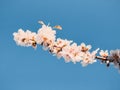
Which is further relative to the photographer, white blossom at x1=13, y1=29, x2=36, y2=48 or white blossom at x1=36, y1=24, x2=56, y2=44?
white blossom at x1=13, y1=29, x2=36, y2=48

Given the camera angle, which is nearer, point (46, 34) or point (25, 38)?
point (46, 34)

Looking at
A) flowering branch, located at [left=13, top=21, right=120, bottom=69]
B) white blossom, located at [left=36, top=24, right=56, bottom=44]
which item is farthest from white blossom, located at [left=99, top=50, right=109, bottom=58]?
white blossom, located at [left=36, top=24, right=56, bottom=44]

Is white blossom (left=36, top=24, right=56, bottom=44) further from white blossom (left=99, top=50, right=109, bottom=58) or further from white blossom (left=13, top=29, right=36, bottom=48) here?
white blossom (left=99, top=50, right=109, bottom=58)

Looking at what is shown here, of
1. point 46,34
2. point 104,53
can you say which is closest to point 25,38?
point 46,34

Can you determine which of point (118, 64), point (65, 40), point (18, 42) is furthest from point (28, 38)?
point (118, 64)

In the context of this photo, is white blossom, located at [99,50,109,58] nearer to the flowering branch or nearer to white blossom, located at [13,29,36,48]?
the flowering branch

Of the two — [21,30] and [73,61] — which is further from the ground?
[21,30]

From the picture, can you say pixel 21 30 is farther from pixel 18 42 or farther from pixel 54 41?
pixel 54 41

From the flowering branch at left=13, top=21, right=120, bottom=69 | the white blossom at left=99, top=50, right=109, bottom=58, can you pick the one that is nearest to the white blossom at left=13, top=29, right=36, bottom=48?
the flowering branch at left=13, top=21, right=120, bottom=69

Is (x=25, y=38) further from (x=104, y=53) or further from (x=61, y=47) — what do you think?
(x=104, y=53)
